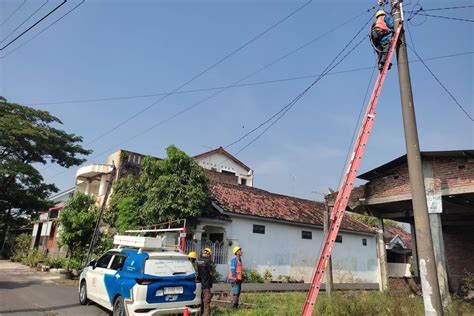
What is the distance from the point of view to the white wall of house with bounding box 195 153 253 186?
34.7 m

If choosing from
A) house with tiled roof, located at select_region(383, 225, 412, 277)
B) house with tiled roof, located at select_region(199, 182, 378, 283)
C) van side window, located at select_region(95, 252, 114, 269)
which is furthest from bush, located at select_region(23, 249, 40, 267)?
Result: house with tiled roof, located at select_region(383, 225, 412, 277)

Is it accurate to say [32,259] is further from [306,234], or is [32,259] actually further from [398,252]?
[398,252]

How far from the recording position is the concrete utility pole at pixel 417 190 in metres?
6.34

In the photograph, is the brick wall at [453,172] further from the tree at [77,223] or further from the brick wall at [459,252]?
the tree at [77,223]

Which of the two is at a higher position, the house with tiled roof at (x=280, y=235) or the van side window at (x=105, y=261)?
the house with tiled roof at (x=280, y=235)

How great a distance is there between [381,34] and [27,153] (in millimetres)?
28312

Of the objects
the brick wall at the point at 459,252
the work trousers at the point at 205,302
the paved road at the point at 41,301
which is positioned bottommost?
the paved road at the point at 41,301

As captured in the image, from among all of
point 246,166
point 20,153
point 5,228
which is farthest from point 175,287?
point 5,228

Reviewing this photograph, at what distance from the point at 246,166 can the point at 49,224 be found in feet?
64.2

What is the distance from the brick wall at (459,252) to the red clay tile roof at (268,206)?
736cm

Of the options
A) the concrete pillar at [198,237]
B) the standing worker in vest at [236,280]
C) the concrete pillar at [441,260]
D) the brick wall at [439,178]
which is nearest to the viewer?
the concrete pillar at [441,260]

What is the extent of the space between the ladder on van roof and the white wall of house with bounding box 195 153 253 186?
85.7 ft

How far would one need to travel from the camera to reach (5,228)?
109 feet

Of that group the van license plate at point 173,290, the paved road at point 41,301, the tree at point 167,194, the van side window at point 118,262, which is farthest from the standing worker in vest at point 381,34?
the tree at point 167,194
